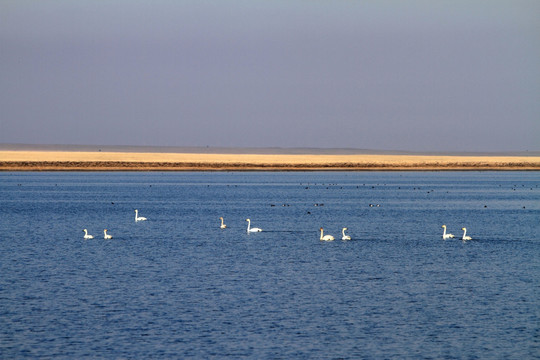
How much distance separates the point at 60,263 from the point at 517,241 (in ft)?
77.3

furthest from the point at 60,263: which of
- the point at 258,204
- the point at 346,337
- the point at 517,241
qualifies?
the point at 258,204

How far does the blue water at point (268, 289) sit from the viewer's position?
68.1ft

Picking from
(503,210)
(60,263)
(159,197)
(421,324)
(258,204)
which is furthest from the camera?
(159,197)

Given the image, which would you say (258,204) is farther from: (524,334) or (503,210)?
(524,334)

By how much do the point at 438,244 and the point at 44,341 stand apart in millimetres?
25776

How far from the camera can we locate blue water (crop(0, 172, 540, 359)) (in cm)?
2075

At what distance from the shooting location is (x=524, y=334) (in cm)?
2197

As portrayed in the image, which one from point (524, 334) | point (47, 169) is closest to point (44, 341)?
point (524, 334)

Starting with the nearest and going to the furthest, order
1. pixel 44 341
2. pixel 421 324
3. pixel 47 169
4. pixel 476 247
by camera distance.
Result: pixel 44 341
pixel 421 324
pixel 476 247
pixel 47 169

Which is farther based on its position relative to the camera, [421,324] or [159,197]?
[159,197]

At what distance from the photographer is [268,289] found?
90.6ft

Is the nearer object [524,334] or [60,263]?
[524,334]

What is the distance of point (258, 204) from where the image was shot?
71.7 meters

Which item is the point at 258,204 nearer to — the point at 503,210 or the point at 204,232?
the point at 503,210
